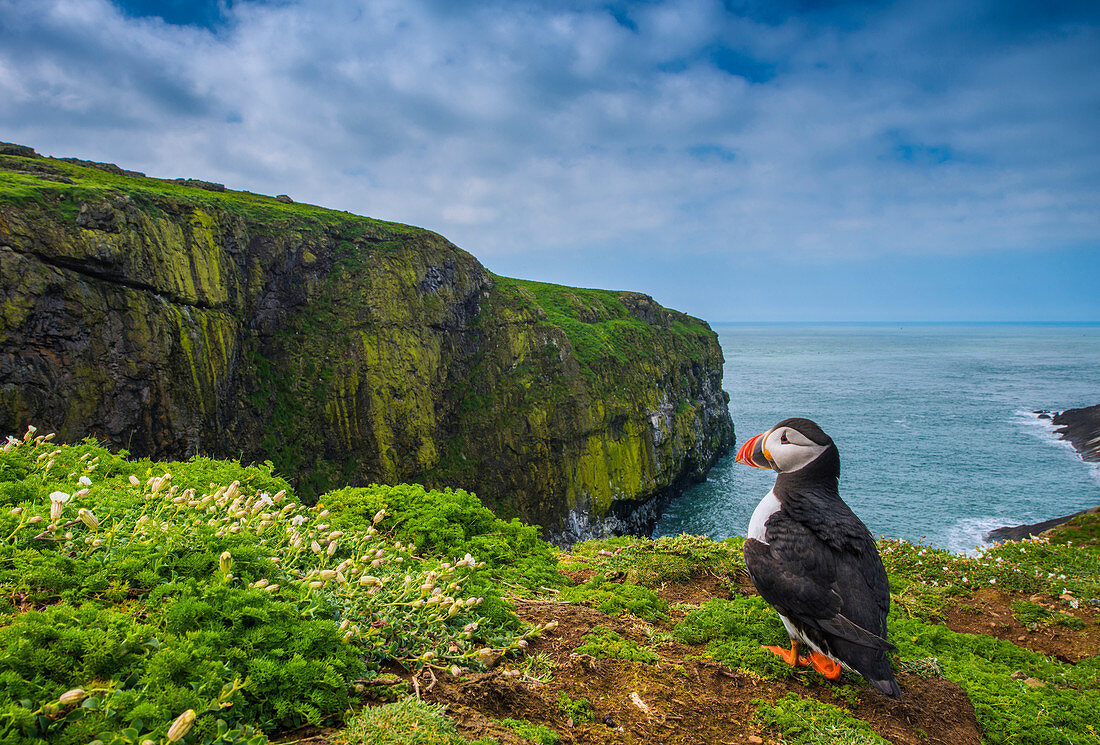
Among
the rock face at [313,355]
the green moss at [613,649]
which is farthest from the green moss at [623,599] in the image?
the rock face at [313,355]

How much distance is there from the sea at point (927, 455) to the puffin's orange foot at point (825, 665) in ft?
28.7

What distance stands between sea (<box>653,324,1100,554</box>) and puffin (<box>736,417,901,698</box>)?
29.2 ft

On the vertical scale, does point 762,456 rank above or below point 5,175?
below

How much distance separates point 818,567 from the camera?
4.29m

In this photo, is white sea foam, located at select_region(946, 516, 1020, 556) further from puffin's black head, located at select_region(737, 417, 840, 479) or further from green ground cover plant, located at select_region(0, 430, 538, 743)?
green ground cover plant, located at select_region(0, 430, 538, 743)

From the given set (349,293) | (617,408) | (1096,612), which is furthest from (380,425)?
(1096,612)

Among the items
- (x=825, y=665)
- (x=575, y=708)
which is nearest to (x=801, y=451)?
(x=825, y=665)

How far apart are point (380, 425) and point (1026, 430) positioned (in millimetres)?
81346

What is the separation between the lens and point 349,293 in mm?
39688

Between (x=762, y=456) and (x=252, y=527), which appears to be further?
(x=762, y=456)

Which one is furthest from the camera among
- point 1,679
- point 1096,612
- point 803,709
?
point 1096,612

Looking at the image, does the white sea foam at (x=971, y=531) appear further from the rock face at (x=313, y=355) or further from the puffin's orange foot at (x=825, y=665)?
the puffin's orange foot at (x=825, y=665)

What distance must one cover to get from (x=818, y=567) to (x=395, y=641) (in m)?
3.43

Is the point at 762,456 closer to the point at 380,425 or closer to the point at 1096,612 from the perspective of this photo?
the point at 1096,612
